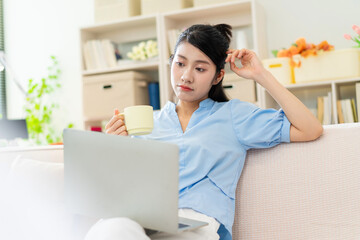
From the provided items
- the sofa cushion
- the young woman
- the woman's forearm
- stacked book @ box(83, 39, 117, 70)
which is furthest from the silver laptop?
stacked book @ box(83, 39, 117, 70)

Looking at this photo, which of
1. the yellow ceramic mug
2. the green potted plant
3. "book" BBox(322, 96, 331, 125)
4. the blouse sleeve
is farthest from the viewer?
the green potted plant

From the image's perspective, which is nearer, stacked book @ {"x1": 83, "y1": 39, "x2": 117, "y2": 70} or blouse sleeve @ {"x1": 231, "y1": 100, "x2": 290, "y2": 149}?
blouse sleeve @ {"x1": 231, "y1": 100, "x2": 290, "y2": 149}

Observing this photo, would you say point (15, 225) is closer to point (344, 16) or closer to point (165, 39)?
point (165, 39)

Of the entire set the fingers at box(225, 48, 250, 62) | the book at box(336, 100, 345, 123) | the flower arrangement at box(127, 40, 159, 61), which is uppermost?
the flower arrangement at box(127, 40, 159, 61)

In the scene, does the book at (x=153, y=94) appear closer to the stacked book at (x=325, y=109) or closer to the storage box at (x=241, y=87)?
the storage box at (x=241, y=87)

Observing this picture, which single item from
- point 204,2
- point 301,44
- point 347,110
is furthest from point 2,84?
point 347,110

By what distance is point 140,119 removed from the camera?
125 cm

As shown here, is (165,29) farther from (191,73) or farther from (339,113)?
(191,73)

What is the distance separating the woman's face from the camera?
4.88 ft

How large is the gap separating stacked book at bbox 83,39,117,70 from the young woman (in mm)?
2310

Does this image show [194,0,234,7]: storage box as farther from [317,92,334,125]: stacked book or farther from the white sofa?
the white sofa

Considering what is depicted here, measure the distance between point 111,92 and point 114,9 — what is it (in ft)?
2.36

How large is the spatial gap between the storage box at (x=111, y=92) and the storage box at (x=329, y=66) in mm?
1293

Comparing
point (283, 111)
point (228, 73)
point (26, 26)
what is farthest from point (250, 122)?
point (26, 26)
